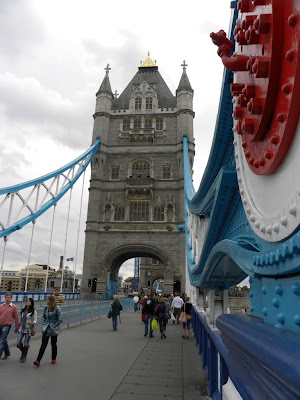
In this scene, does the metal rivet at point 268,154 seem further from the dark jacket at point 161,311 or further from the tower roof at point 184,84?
the tower roof at point 184,84

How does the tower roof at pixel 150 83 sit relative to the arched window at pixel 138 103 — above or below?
above

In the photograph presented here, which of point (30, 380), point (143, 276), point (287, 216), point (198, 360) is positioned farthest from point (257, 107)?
point (143, 276)

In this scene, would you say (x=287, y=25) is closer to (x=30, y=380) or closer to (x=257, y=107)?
(x=257, y=107)

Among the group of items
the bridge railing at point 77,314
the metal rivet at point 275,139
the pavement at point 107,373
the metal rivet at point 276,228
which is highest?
the metal rivet at point 275,139

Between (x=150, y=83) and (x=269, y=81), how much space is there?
38.1 metres

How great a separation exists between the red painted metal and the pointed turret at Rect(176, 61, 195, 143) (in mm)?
31096

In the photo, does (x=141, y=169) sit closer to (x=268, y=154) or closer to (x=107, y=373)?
(x=107, y=373)

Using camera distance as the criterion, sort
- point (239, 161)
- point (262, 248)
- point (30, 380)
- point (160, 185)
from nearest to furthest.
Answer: point (262, 248) → point (239, 161) → point (30, 380) → point (160, 185)

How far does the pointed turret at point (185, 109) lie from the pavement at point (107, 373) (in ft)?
86.3

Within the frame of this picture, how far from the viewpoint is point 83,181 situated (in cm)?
2855

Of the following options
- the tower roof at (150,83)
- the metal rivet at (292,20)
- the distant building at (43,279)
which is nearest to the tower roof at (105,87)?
the tower roof at (150,83)

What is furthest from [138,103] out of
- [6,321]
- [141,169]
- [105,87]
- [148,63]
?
[6,321]

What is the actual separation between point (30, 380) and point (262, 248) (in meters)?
4.90

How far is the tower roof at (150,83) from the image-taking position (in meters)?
35.2
